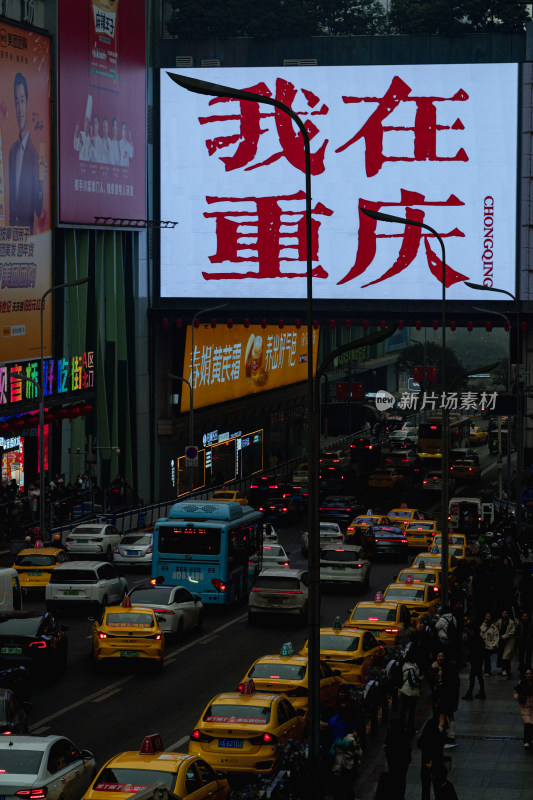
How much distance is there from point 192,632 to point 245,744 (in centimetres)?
1560

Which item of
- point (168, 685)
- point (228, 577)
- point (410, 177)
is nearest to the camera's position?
point (168, 685)

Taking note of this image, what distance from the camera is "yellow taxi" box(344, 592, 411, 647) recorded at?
30.9m

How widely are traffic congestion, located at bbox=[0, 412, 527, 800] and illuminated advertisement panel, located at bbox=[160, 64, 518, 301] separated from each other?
69.2ft

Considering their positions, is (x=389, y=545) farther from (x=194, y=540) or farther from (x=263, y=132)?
(x=263, y=132)

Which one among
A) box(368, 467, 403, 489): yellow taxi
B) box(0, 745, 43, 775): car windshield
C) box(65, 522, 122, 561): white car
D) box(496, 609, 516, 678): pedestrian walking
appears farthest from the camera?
box(368, 467, 403, 489): yellow taxi

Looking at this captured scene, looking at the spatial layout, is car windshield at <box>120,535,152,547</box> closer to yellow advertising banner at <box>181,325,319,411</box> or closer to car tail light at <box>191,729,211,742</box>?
car tail light at <box>191,729,211,742</box>

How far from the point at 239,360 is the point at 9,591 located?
175ft

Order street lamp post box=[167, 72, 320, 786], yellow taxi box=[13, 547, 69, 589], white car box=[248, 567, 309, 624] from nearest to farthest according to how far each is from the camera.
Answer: street lamp post box=[167, 72, 320, 786]
white car box=[248, 567, 309, 624]
yellow taxi box=[13, 547, 69, 589]

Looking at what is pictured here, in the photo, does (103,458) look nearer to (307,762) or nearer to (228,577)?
(228,577)

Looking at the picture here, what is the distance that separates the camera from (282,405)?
102m

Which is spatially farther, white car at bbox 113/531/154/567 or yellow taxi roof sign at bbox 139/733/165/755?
white car at bbox 113/531/154/567

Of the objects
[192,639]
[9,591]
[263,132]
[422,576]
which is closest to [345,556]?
[422,576]

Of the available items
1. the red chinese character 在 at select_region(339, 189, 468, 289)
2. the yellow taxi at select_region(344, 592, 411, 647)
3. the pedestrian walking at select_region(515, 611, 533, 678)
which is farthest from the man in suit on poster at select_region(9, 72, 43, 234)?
the pedestrian walking at select_region(515, 611, 533, 678)

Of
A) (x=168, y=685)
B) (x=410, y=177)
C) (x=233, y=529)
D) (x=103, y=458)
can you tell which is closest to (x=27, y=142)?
(x=103, y=458)
